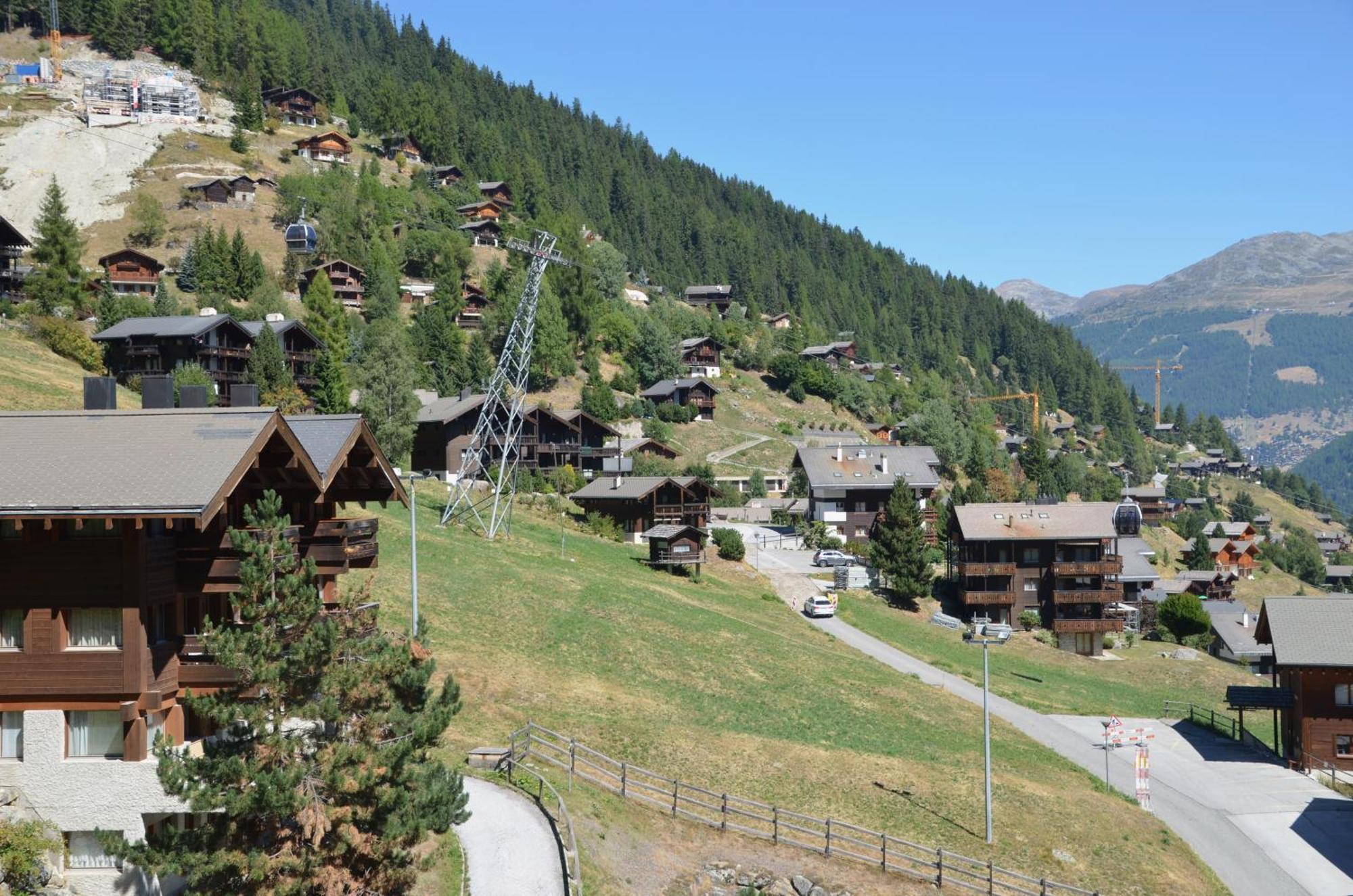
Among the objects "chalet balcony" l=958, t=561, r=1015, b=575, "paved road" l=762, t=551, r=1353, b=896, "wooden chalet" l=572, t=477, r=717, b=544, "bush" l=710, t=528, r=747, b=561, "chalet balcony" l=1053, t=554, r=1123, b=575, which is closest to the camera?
"paved road" l=762, t=551, r=1353, b=896

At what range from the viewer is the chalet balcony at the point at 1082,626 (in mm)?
85188

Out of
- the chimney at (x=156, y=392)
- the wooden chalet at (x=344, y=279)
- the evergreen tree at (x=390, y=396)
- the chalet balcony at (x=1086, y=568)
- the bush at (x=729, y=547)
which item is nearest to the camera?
the chimney at (x=156, y=392)

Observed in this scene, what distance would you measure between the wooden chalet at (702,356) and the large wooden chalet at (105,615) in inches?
5536

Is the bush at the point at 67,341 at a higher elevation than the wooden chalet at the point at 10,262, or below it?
below

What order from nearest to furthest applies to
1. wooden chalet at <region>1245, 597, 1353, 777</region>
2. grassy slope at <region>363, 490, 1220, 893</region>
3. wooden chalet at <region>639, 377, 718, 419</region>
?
1. grassy slope at <region>363, 490, 1220, 893</region>
2. wooden chalet at <region>1245, 597, 1353, 777</region>
3. wooden chalet at <region>639, 377, 718, 419</region>

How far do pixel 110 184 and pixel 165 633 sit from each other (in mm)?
145200

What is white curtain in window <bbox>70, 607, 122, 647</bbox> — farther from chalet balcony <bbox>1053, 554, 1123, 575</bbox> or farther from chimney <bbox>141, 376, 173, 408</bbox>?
chalet balcony <bbox>1053, 554, 1123, 575</bbox>

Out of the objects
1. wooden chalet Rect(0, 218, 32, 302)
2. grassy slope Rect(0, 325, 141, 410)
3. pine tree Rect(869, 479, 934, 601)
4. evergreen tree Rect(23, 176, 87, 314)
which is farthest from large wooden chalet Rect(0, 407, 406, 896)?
evergreen tree Rect(23, 176, 87, 314)

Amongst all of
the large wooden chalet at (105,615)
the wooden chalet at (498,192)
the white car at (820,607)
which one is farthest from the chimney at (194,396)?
the wooden chalet at (498,192)

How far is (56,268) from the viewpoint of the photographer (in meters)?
91.6

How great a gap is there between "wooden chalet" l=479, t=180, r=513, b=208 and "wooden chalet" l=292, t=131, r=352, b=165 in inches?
866

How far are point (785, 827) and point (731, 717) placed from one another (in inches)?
406

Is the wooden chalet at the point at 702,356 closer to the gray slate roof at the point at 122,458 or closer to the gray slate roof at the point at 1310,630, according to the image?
the gray slate roof at the point at 1310,630

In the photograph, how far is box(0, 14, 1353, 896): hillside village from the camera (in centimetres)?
2239
